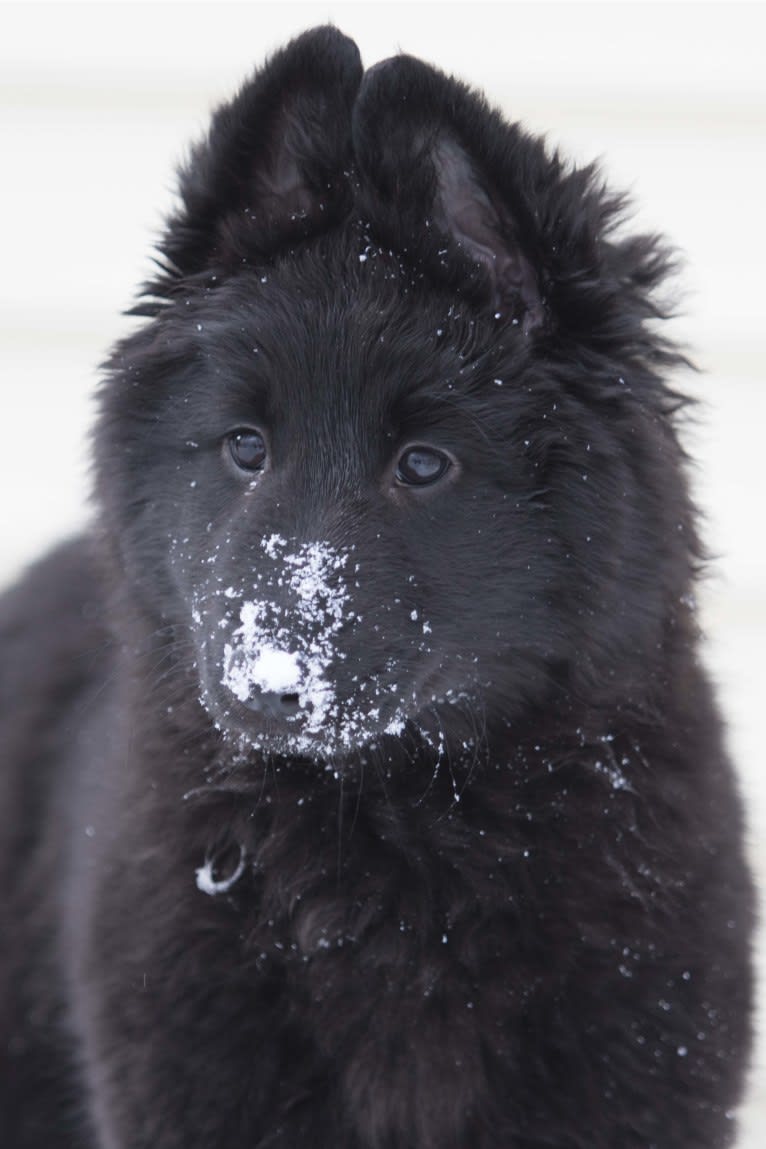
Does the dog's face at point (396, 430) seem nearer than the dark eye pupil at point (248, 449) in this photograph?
Yes

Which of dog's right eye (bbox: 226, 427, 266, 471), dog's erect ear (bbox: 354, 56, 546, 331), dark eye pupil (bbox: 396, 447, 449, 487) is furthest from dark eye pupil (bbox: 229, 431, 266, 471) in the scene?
dog's erect ear (bbox: 354, 56, 546, 331)

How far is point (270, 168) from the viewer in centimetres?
220

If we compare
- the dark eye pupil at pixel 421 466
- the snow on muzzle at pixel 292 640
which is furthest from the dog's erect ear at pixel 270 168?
the snow on muzzle at pixel 292 640

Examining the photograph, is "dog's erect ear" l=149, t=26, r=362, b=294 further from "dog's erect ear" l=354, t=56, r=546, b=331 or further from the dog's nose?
the dog's nose

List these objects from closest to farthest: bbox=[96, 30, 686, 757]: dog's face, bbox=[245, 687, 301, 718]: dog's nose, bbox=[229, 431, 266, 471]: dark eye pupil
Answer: bbox=[245, 687, 301, 718]: dog's nose → bbox=[96, 30, 686, 757]: dog's face → bbox=[229, 431, 266, 471]: dark eye pupil

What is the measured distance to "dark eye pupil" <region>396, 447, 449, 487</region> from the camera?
210cm

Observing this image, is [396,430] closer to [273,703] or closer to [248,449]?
[248,449]

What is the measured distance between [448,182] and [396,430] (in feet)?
1.17

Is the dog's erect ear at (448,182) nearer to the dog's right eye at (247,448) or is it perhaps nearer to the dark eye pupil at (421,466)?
the dark eye pupil at (421,466)

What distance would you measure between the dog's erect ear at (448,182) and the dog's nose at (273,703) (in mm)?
664

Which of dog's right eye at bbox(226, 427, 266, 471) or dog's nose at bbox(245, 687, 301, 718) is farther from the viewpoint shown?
dog's right eye at bbox(226, 427, 266, 471)

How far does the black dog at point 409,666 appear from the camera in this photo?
2.06 m

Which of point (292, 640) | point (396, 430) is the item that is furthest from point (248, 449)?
point (292, 640)

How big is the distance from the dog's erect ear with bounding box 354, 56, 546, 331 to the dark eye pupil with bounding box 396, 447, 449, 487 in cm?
24
